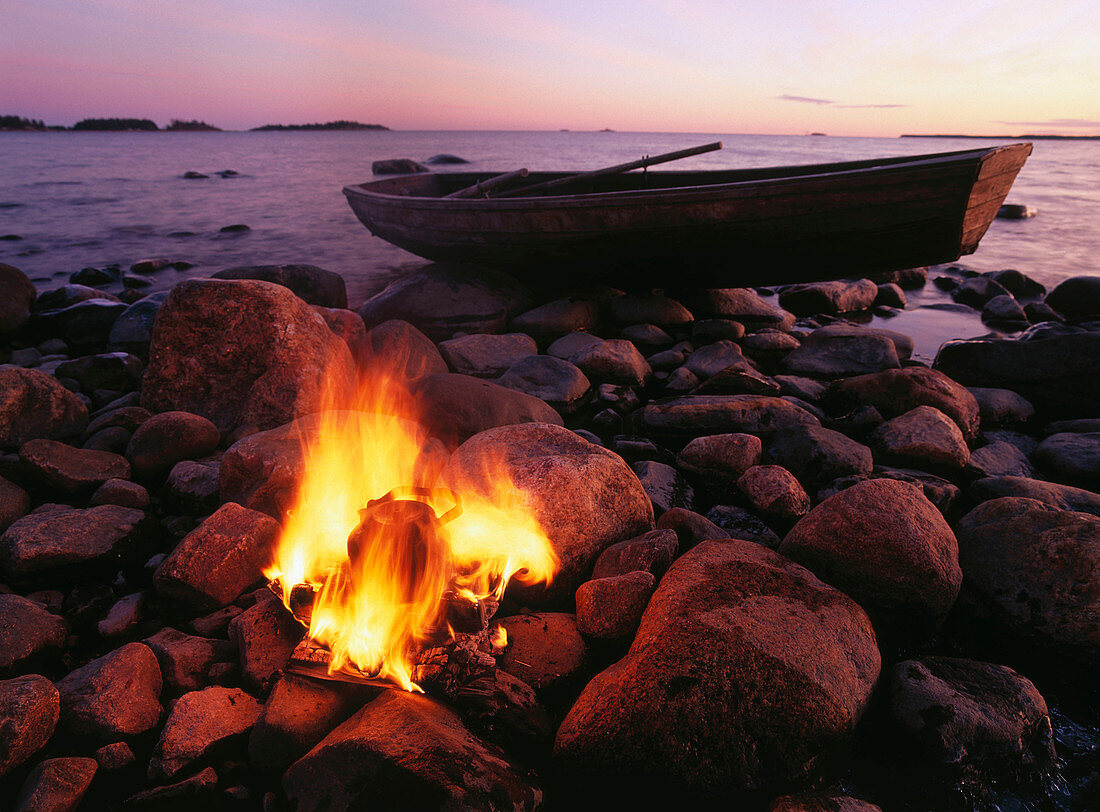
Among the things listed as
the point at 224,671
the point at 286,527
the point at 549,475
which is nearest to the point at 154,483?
the point at 286,527

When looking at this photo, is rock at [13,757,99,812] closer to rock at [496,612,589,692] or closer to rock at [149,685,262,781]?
rock at [149,685,262,781]

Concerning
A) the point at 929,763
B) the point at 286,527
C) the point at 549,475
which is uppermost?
the point at 549,475

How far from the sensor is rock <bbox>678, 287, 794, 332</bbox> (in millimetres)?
8969

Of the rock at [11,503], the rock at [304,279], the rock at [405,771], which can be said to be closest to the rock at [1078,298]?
the rock at [405,771]

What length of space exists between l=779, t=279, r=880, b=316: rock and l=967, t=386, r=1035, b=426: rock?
4.91 m

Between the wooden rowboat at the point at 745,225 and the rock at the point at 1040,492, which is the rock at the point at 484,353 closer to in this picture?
the wooden rowboat at the point at 745,225

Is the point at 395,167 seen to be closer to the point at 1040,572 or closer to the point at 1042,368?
the point at 1042,368

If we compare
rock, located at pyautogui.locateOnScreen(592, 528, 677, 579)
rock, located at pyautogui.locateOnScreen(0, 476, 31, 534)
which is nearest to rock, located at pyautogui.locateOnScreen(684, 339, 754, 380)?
rock, located at pyautogui.locateOnScreen(592, 528, 677, 579)

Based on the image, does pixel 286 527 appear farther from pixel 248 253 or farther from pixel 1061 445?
pixel 248 253

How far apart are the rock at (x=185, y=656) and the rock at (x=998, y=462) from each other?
5.64 meters

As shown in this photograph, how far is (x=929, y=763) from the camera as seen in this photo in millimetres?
2449

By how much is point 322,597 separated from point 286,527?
0.85m

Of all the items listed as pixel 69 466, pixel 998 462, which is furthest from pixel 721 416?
pixel 69 466

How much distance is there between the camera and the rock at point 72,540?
334 centimetres
